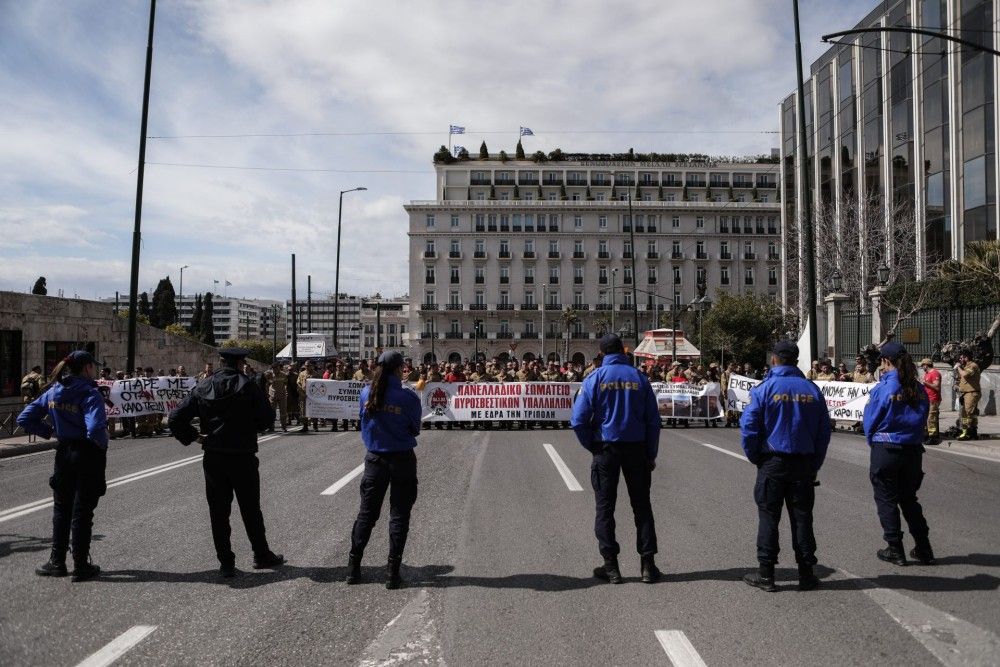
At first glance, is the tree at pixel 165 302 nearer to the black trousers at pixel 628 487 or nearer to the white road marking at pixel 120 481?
the white road marking at pixel 120 481

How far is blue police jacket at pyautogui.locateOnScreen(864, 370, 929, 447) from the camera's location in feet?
19.8

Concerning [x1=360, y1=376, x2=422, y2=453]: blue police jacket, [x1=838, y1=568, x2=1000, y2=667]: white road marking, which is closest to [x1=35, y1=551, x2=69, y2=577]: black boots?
[x1=360, y1=376, x2=422, y2=453]: blue police jacket

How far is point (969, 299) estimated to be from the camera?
22422 mm

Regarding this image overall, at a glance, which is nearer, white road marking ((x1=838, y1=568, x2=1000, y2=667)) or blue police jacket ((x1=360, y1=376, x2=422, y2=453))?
white road marking ((x1=838, y1=568, x2=1000, y2=667))

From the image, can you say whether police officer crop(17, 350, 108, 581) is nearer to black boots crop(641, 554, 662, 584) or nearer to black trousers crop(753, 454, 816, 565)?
black boots crop(641, 554, 662, 584)

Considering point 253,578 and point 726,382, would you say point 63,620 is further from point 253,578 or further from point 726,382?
point 726,382

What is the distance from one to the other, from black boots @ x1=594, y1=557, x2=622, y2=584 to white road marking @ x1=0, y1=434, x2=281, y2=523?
21.3 ft

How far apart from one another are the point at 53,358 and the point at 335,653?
22.5 meters

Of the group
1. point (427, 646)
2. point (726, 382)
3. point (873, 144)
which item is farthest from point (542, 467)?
point (873, 144)

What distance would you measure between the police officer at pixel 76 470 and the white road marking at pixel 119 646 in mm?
1468

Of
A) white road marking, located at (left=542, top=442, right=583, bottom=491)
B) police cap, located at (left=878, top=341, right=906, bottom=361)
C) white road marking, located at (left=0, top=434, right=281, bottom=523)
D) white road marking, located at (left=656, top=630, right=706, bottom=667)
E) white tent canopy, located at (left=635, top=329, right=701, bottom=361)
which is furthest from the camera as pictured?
white tent canopy, located at (left=635, top=329, right=701, bottom=361)

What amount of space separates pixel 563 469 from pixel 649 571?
607 cm

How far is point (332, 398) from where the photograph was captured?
1956cm

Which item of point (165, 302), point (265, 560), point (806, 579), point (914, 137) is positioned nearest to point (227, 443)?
point (265, 560)
